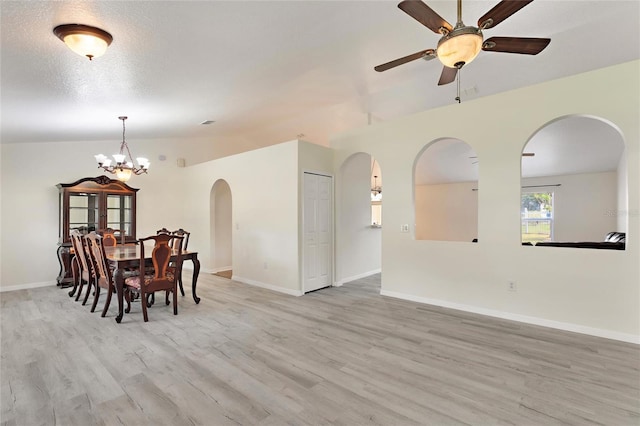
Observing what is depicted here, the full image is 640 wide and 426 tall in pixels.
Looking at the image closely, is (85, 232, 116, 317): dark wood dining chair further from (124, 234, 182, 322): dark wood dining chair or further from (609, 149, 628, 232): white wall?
(609, 149, 628, 232): white wall

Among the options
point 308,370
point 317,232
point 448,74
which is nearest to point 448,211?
point 317,232

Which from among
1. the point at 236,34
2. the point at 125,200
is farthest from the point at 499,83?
the point at 125,200

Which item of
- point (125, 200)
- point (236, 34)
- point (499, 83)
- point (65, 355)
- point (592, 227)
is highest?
point (499, 83)

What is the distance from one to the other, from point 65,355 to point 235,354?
5.14 feet

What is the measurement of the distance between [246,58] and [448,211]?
817cm

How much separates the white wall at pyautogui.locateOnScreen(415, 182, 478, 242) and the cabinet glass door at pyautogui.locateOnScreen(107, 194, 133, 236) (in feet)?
27.4

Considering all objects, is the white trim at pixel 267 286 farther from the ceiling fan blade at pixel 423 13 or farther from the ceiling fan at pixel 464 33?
the ceiling fan blade at pixel 423 13

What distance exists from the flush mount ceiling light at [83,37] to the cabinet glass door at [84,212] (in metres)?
4.35

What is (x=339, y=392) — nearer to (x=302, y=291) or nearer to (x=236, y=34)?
(x=302, y=291)

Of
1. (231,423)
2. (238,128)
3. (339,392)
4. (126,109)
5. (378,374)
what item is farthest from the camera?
(238,128)

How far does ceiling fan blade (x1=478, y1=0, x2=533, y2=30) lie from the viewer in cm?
191

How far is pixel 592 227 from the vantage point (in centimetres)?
739

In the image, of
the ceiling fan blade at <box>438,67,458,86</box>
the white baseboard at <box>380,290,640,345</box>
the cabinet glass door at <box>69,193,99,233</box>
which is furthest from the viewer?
the cabinet glass door at <box>69,193,99,233</box>

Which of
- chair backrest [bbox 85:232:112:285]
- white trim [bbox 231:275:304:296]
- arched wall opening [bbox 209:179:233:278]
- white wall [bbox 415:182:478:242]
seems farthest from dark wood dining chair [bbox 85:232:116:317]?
white wall [bbox 415:182:478:242]
